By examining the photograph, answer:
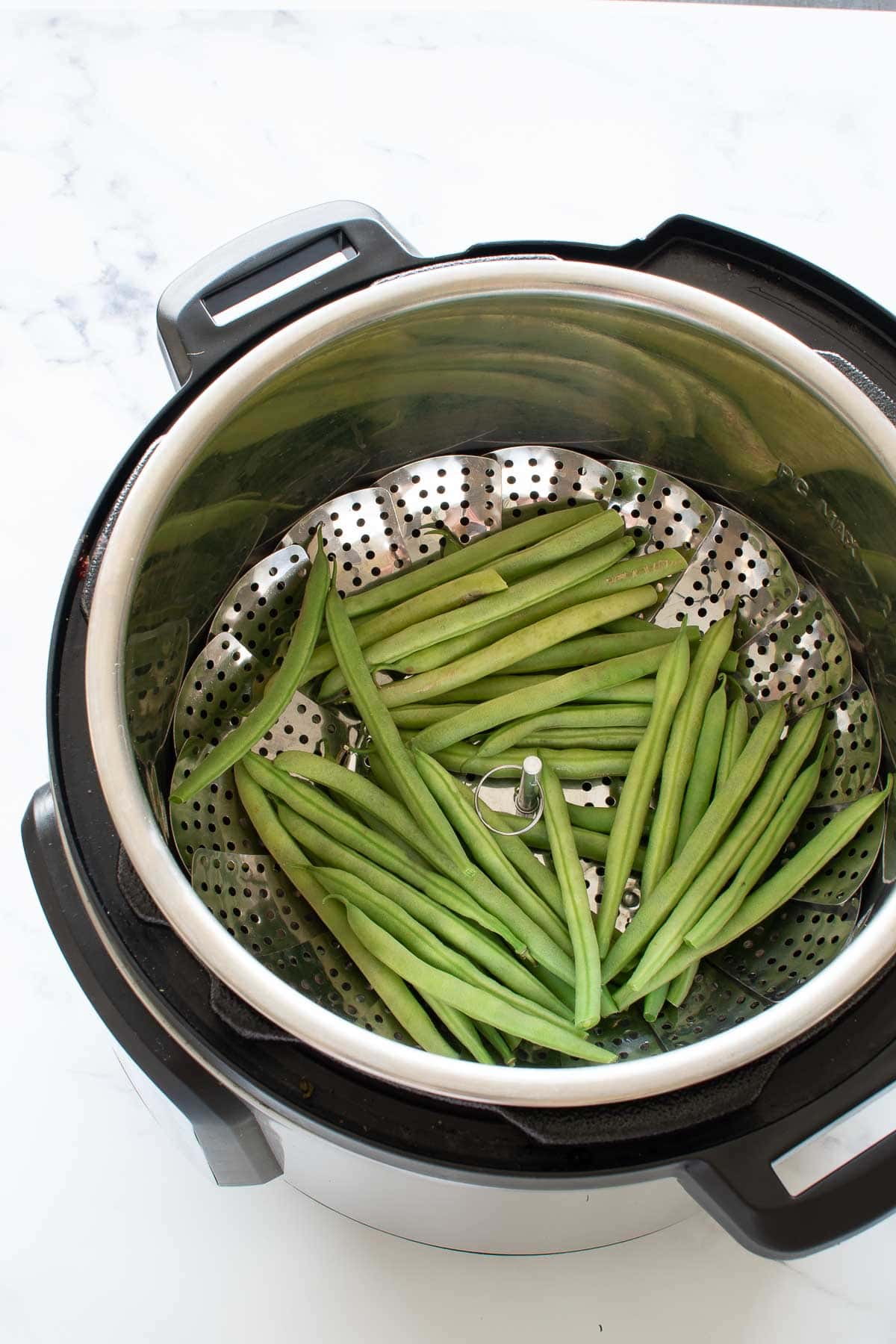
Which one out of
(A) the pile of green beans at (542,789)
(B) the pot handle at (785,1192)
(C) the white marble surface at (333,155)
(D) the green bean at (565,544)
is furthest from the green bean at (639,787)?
(C) the white marble surface at (333,155)

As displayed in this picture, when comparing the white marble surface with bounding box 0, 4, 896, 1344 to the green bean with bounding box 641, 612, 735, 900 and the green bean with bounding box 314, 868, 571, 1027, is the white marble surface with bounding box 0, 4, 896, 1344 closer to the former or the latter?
the green bean with bounding box 314, 868, 571, 1027

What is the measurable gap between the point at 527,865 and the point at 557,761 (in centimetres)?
10

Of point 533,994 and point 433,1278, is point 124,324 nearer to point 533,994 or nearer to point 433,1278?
point 533,994

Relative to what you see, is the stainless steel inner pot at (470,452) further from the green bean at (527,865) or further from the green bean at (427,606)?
the green bean at (527,865)

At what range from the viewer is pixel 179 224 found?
1354mm

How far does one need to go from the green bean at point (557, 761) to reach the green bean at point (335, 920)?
0.52 ft

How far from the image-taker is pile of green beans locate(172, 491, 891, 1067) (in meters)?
0.92

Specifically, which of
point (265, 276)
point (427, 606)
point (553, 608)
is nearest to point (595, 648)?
point (553, 608)

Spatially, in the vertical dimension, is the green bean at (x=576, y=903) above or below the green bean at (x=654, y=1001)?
above

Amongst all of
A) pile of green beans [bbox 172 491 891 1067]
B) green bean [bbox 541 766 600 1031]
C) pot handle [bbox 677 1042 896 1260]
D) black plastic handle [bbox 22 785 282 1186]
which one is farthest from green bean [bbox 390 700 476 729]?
pot handle [bbox 677 1042 896 1260]

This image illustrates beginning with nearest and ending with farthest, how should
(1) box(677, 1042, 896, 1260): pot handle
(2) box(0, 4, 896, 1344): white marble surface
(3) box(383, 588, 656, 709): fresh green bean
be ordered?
(1) box(677, 1042, 896, 1260): pot handle < (3) box(383, 588, 656, 709): fresh green bean < (2) box(0, 4, 896, 1344): white marble surface

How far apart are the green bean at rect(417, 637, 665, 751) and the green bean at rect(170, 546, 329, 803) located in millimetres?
125

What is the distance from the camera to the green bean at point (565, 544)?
1068mm

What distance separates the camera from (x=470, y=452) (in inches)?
44.4
